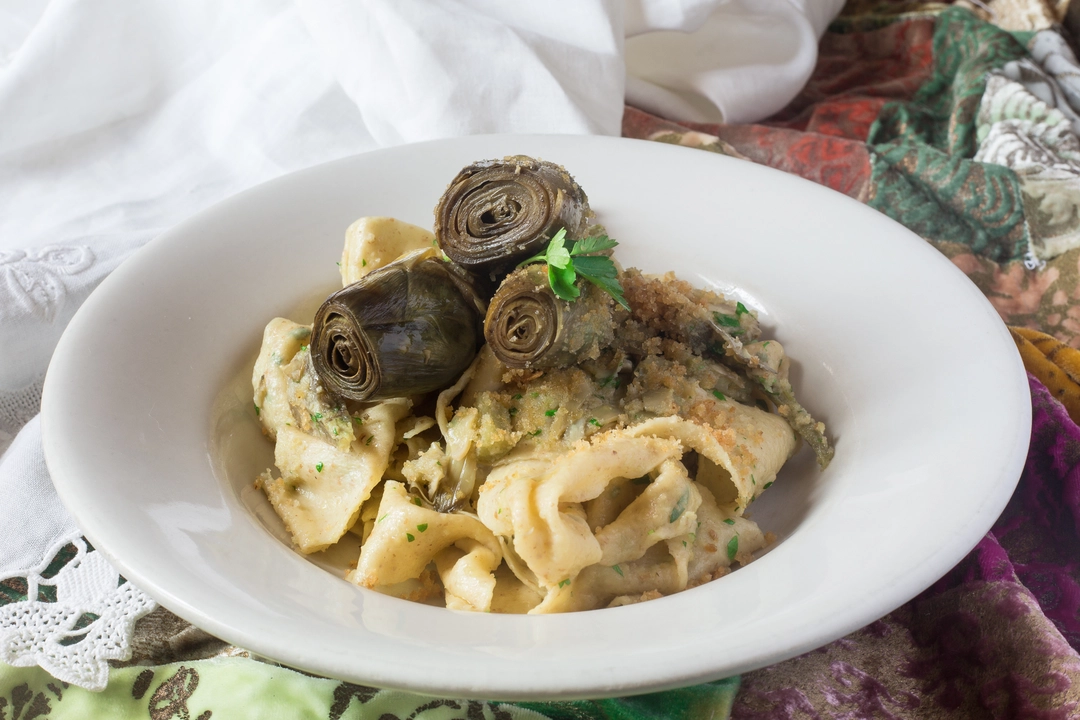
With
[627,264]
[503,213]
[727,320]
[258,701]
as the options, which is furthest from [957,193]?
[258,701]

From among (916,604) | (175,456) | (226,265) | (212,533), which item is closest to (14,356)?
(226,265)

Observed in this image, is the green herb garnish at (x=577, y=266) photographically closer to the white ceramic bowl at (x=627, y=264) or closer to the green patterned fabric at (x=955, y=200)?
the white ceramic bowl at (x=627, y=264)

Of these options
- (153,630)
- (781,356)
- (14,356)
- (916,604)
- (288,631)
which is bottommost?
(916,604)

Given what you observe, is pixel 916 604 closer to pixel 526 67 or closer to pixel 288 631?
pixel 288 631

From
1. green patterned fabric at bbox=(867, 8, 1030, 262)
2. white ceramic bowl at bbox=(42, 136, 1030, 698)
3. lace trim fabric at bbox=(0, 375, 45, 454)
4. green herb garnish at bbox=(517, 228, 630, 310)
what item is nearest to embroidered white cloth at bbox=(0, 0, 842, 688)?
lace trim fabric at bbox=(0, 375, 45, 454)

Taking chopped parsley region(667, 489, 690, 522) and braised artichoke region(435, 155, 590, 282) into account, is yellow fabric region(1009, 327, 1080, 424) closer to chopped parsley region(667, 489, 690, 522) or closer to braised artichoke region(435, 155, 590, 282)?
chopped parsley region(667, 489, 690, 522)

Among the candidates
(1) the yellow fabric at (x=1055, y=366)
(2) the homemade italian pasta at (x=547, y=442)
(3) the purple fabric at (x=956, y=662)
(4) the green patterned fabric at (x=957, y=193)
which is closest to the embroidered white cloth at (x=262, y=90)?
(4) the green patterned fabric at (x=957, y=193)
